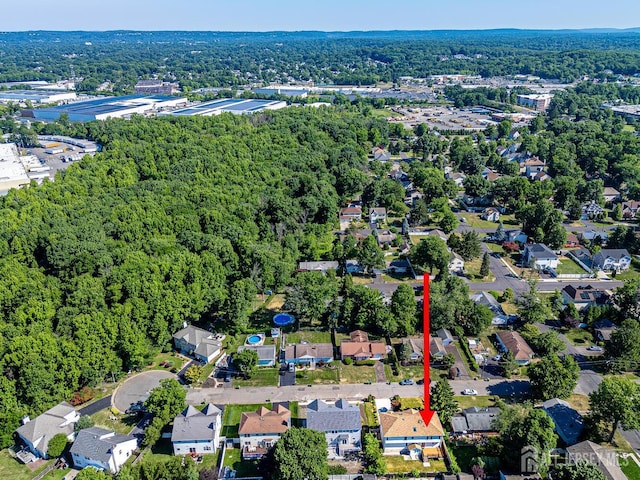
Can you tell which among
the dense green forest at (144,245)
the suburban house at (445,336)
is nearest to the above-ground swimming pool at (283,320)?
the dense green forest at (144,245)

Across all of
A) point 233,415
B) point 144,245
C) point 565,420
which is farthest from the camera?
point 144,245

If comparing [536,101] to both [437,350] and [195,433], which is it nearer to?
[437,350]

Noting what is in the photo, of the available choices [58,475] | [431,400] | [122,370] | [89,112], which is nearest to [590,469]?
[431,400]

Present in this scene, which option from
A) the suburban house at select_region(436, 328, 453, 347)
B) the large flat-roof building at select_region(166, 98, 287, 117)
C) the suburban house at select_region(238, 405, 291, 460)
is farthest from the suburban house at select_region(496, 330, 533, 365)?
the large flat-roof building at select_region(166, 98, 287, 117)

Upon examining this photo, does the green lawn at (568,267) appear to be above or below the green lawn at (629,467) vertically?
above

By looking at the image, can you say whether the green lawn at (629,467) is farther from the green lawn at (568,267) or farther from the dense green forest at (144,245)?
A: the dense green forest at (144,245)

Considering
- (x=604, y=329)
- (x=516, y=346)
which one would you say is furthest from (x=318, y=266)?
(x=604, y=329)
